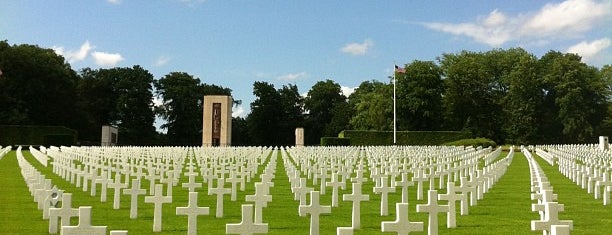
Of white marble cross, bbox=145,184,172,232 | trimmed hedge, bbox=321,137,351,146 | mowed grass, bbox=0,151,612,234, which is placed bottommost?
mowed grass, bbox=0,151,612,234

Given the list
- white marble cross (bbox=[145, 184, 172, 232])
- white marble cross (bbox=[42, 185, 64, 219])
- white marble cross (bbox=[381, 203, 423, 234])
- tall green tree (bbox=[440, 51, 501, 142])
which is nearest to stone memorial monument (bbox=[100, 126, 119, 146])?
tall green tree (bbox=[440, 51, 501, 142])

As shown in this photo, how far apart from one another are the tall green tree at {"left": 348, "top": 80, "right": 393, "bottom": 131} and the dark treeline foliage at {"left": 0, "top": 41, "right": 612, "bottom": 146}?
0.09 metres

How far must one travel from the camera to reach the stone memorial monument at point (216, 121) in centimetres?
4572

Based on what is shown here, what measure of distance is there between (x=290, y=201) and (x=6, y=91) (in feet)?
146

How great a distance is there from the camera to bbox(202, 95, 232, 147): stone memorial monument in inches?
1800

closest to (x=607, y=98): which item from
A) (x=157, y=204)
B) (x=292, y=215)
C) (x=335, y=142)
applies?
(x=335, y=142)

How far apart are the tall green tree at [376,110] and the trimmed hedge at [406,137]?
7790 mm

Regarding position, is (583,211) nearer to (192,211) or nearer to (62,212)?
(192,211)

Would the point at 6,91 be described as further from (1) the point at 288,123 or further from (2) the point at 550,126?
(2) the point at 550,126

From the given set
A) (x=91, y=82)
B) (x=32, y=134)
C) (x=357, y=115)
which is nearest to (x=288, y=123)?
(x=357, y=115)

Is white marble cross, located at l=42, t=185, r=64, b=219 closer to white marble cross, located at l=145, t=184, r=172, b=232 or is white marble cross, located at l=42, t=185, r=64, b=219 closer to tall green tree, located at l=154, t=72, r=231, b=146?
white marble cross, located at l=145, t=184, r=172, b=232

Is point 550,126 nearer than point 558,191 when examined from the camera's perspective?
No

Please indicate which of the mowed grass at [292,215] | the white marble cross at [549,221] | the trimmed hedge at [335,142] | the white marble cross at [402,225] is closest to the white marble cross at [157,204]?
the mowed grass at [292,215]

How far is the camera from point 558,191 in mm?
14031
